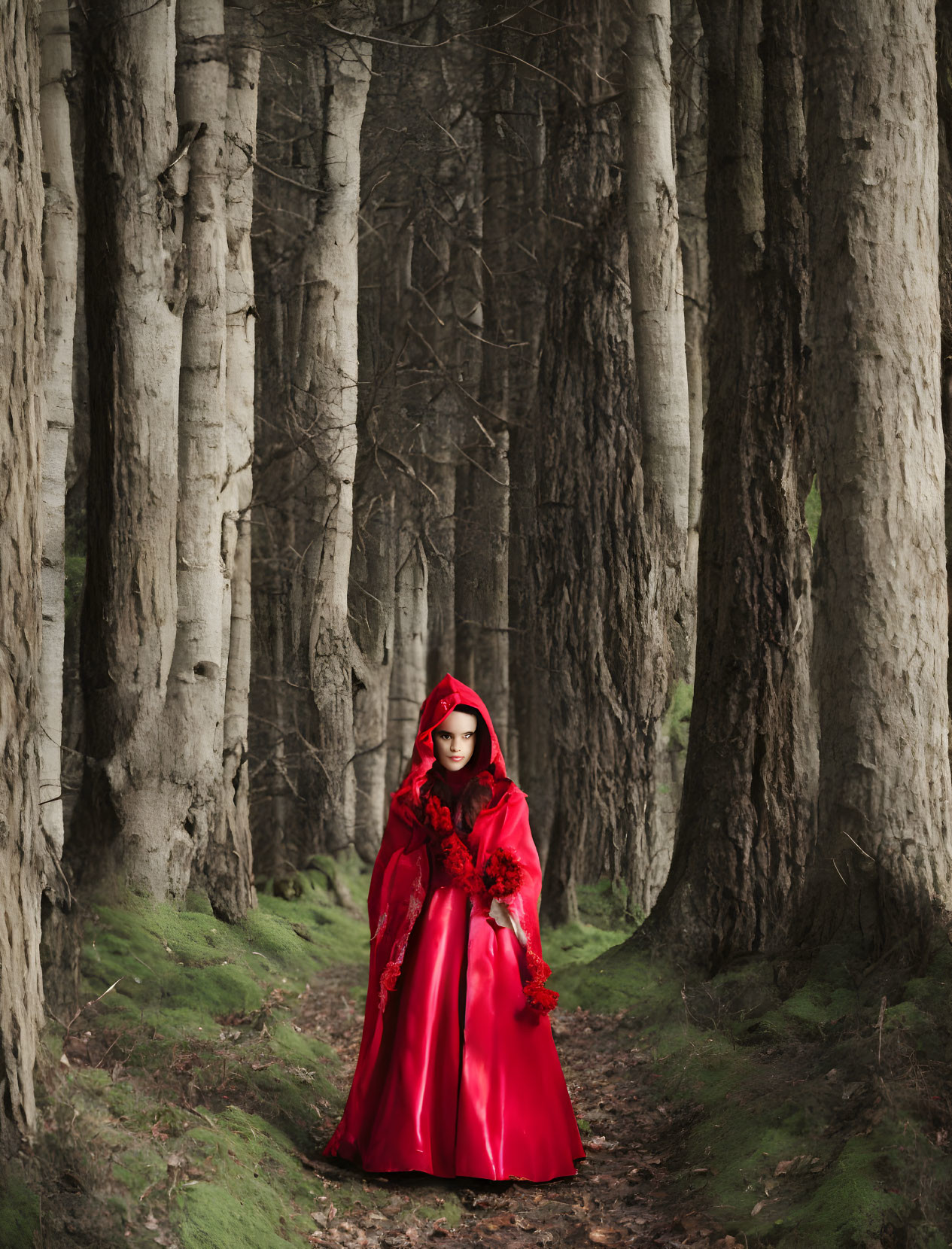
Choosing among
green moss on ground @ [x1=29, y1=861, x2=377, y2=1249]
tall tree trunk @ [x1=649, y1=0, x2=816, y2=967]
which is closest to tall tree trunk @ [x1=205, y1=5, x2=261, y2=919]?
green moss on ground @ [x1=29, y1=861, x2=377, y2=1249]

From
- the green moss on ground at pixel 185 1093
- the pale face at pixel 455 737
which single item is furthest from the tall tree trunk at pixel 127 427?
the pale face at pixel 455 737

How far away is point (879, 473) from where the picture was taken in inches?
207

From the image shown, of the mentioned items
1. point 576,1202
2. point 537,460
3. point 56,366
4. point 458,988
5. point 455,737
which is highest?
point 537,460

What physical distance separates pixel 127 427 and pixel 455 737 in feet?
11.1

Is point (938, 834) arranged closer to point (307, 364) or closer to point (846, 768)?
point (846, 768)

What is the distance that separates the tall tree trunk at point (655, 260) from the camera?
8922 mm

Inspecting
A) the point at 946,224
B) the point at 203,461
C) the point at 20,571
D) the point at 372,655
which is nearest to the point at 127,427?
the point at 203,461

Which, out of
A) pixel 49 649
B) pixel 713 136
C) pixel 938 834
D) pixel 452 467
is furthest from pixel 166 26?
pixel 452 467

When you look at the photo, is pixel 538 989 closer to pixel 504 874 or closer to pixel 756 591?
pixel 504 874

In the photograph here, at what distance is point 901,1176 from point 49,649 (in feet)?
15.7

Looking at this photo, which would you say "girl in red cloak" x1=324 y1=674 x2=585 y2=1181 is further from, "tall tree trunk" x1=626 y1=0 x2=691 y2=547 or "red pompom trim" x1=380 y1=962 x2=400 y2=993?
"tall tree trunk" x1=626 y1=0 x2=691 y2=547

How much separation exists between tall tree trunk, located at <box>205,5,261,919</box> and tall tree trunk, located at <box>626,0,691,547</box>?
3043 mm

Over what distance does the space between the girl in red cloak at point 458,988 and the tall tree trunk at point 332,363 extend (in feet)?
18.8

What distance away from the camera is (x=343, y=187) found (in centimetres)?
1073
